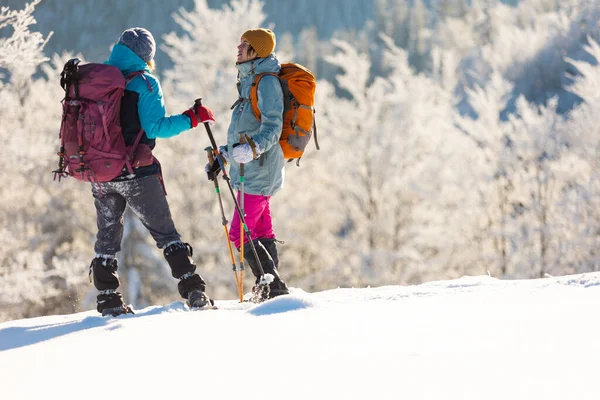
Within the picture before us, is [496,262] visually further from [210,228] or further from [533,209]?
[210,228]

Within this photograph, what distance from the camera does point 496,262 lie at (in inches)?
826

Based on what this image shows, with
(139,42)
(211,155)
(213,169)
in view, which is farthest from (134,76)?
(213,169)

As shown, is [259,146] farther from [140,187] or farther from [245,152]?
[140,187]

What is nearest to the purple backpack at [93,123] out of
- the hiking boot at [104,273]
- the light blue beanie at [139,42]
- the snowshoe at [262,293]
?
the light blue beanie at [139,42]

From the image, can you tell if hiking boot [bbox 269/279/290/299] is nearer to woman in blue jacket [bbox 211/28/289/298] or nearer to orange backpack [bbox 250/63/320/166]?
woman in blue jacket [bbox 211/28/289/298]

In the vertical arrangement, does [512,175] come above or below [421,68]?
below

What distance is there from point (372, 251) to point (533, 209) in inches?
259

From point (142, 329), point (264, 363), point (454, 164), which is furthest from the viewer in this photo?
point (454, 164)

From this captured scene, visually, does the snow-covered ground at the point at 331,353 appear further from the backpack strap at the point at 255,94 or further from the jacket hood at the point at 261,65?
the jacket hood at the point at 261,65

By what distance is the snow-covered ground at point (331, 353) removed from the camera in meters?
1.85

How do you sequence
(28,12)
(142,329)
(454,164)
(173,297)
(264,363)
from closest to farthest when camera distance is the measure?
(264,363), (142,329), (28,12), (173,297), (454,164)

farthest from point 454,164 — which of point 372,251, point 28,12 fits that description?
point 28,12

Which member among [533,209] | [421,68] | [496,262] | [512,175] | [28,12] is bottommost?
[496,262]

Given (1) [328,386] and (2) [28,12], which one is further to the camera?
(2) [28,12]
